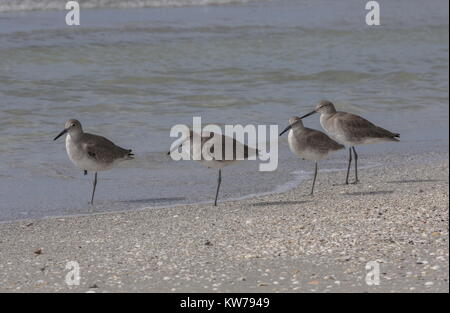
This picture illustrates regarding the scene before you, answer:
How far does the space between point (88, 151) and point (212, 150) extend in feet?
4.07

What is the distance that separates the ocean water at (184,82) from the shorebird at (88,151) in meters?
0.28

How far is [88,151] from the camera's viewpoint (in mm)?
9094

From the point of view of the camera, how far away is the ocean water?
968 centimetres

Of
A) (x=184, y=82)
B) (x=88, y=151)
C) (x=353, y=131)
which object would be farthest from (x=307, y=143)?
(x=184, y=82)

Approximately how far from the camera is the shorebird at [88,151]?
359 inches

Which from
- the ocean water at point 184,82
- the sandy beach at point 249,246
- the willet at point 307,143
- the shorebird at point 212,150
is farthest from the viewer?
the ocean water at point 184,82

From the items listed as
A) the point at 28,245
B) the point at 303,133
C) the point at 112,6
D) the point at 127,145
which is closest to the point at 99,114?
the point at 127,145

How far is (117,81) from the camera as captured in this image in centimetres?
1474

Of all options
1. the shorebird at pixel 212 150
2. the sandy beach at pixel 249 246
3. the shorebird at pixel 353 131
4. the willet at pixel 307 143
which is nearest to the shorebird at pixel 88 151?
the shorebird at pixel 212 150

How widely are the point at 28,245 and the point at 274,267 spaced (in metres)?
2.15

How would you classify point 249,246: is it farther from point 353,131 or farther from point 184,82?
point 184,82

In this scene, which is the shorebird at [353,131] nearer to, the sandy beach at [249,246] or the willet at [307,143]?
the willet at [307,143]

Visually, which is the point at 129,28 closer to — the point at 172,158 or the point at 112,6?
the point at 112,6

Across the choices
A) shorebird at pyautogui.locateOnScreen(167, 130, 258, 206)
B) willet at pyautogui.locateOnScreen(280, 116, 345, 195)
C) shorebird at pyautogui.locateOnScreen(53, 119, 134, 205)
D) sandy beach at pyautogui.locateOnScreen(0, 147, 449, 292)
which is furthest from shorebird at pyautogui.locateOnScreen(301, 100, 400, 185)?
shorebird at pyautogui.locateOnScreen(53, 119, 134, 205)
